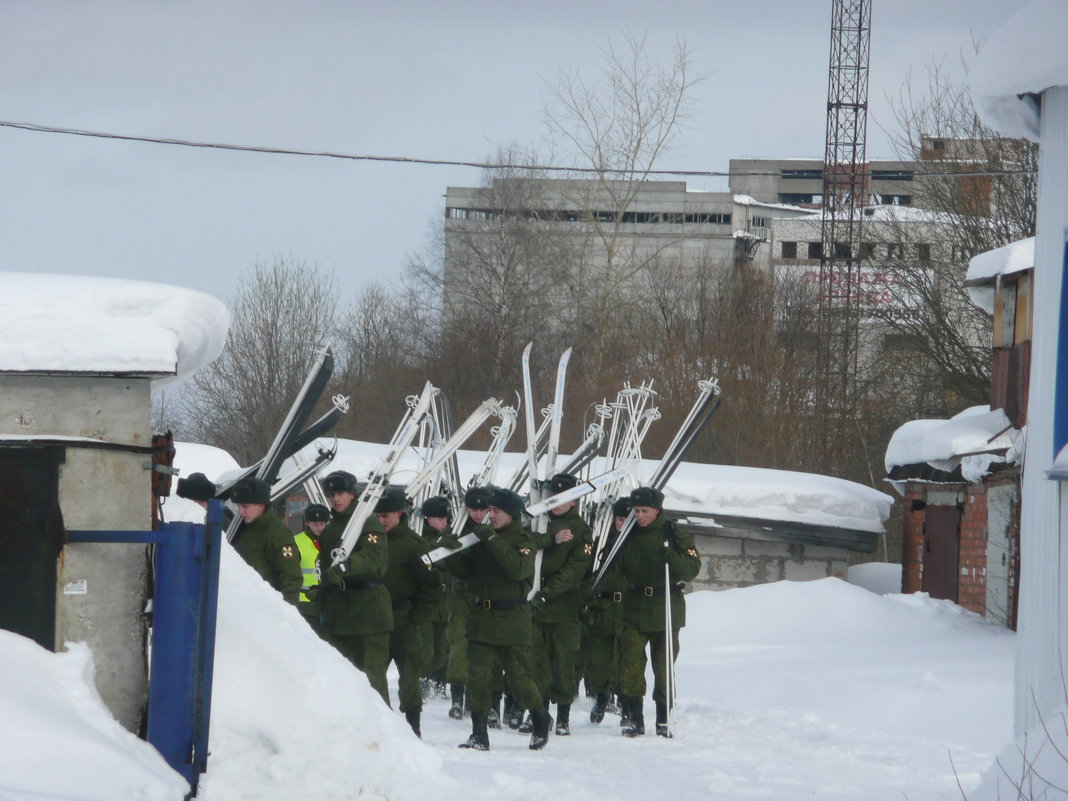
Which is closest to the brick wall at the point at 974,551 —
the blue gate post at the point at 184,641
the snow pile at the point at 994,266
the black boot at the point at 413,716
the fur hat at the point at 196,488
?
the snow pile at the point at 994,266

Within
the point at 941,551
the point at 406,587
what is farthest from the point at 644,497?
the point at 941,551

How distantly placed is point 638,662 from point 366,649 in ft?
6.96

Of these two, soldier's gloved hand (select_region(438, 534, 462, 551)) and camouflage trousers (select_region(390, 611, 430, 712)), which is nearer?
soldier's gloved hand (select_region(438, 534, 462, 551))

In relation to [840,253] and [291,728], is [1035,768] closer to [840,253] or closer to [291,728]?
[291,728]

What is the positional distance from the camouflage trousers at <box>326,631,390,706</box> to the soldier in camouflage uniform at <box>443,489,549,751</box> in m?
0.56

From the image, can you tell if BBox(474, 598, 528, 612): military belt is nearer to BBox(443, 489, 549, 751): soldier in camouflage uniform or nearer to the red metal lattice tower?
BBox(443, 489, 549, 751): soldier in camouflage uniform

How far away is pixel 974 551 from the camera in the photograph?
15.8 m

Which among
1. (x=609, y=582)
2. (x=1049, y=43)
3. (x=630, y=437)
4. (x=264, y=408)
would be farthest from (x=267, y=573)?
(x=264, y=408)

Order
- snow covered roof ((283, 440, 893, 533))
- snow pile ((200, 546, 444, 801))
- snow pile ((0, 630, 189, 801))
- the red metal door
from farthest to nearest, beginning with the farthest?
snow covered roof ((283, 440, 893, 533)) < the red metal door < snow pile ((200, 546, 444, 801)) < snow pile ((0, 630, 189, 801))

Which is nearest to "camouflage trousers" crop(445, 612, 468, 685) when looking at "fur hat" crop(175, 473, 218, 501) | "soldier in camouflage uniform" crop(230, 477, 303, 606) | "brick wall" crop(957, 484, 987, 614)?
"soldier in camouflage uniform" crop(230, 477, 303, 606)

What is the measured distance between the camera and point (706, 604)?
16.3 metres

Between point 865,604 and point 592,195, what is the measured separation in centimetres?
2220

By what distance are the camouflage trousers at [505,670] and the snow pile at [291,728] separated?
117 inches

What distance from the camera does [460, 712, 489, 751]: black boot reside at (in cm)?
902
